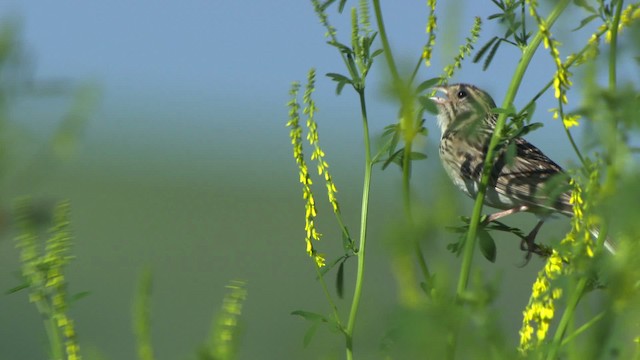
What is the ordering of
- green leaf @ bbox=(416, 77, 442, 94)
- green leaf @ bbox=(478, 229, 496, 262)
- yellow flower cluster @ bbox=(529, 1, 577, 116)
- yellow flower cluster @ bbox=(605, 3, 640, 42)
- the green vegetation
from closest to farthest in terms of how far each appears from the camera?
1. the green vegetation
2. yellow flower cluster @ bbox=(529, 1, 577, 116)
3. yellow flower cluster @ bbox=(605, 3, 640, 42)
4. green leaf @ bbox=(416, 77, 442, 94)
5. green leaf @ bbox=(478, 229, 496, 262)

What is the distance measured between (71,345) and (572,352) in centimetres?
70

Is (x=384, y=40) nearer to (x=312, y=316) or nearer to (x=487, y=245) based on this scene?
(x=312, y=316)

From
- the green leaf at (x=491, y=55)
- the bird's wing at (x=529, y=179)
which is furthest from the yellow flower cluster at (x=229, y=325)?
the bird's wing at (x=529, y=179)

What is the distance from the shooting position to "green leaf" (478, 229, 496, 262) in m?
2.48

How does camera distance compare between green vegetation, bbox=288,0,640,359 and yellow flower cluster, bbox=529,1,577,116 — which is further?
yellow flower cluster, bbox=529,1,577,116

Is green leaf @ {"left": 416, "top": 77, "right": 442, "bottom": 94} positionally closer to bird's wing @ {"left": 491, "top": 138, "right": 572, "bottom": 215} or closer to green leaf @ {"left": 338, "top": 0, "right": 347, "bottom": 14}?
green leaf @ {"left": 338, "top": 0, "right": 347, "bottom": 14}

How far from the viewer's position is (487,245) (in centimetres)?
248

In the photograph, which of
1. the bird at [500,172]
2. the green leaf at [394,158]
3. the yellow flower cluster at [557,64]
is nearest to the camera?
the yellow flower cluster at [557,64]

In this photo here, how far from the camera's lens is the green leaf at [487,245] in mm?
2477

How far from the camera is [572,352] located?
124cm

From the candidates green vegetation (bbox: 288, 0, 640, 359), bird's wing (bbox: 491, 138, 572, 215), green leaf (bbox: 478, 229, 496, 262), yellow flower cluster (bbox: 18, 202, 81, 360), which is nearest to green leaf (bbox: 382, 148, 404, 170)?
green vegetation (bbox: 288, 0, 640, 359)

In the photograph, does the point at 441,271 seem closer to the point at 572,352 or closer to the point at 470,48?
the point at 572,352

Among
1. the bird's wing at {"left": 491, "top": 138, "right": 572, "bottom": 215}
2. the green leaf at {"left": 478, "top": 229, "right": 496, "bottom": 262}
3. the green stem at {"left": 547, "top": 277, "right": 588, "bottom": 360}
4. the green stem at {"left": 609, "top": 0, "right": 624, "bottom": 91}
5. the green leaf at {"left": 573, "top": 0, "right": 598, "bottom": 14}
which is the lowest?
the bird's wing at {"left": 491, "top": 138, "right": 572, "bottom": 215}

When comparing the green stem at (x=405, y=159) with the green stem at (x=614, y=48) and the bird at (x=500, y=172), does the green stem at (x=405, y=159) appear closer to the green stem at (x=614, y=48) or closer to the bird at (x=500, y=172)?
Answer: the green stem at (x=614, y=48)
